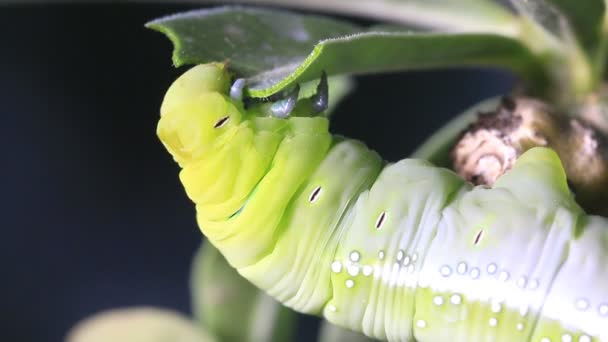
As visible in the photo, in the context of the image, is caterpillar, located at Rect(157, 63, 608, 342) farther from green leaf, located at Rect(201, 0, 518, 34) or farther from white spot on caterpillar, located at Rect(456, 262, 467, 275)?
green leaf, located at Rect(201, 0, 518, 34)

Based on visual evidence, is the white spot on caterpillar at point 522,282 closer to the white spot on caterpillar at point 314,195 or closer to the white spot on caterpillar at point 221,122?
the white spot on caterpillar at point 314,195

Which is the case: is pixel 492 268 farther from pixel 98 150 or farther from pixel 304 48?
pixel 98 150

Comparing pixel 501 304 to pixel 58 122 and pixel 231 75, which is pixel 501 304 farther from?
pixel 58 122

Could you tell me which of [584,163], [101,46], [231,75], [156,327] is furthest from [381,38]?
[101,46]

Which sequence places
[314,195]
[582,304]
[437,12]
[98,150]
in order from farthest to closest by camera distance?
1. [98,150]
2. [437,12]
3. [314,195]
4. [582,304]

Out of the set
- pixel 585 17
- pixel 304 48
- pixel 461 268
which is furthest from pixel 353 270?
pixel 585 17

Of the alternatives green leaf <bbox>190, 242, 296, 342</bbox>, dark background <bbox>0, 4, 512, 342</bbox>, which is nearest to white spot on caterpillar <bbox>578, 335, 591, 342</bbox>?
green leaf <bbox>190, 242, 296, 342</bbox>

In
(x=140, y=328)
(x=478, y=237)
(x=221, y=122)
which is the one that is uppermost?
(x=221, y=122)
